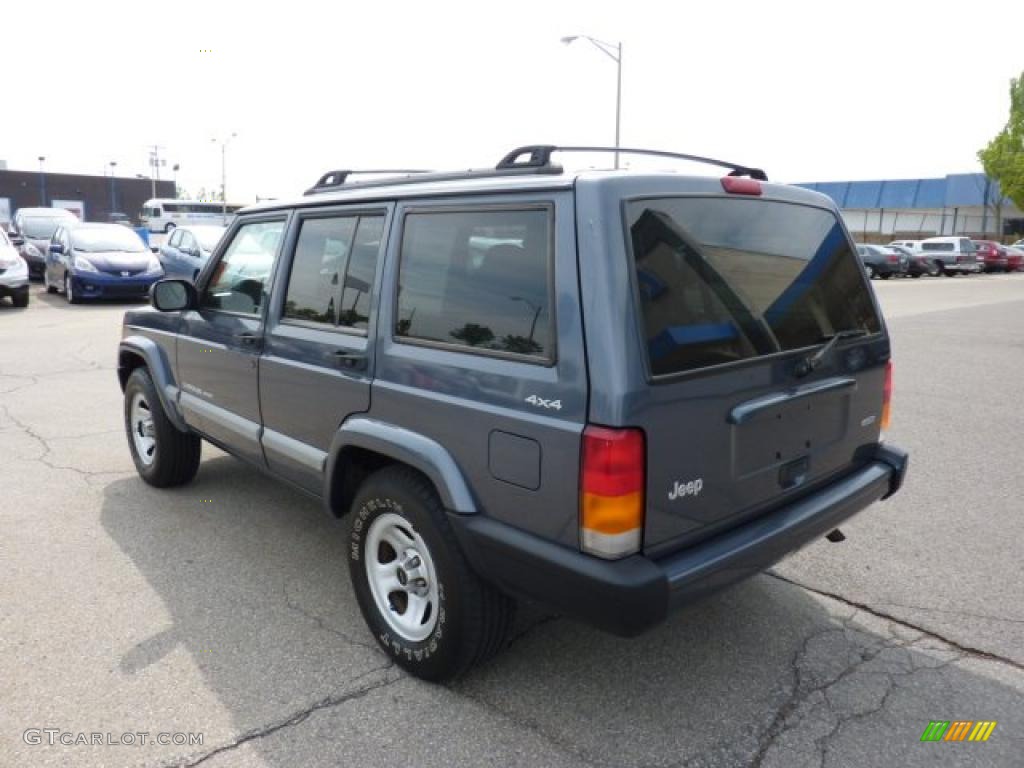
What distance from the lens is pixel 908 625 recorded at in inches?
137

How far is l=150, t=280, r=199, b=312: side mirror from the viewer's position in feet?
14.2

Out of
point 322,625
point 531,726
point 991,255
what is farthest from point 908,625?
point 991,255

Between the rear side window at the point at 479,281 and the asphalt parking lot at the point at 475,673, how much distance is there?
1.32 metres

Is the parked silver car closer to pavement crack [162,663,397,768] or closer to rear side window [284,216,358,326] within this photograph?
rear side window [284,216,358,326]

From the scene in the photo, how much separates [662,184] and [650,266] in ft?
1.05

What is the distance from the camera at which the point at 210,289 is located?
4445mm

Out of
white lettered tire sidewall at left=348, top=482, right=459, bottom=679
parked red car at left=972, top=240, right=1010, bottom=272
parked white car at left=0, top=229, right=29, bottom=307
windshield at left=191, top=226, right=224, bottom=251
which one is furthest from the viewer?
parked red car at left=972, top=240, right=1010, bottom=272

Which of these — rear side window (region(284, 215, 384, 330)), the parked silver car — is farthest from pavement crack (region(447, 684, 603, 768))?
the parked silver car

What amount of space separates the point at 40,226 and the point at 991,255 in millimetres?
40573

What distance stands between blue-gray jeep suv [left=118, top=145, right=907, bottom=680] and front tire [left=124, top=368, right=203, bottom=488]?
1551 millimetres

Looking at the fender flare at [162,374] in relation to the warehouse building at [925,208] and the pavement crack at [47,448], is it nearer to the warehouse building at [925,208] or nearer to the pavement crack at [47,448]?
the pavement crack at [47,448]

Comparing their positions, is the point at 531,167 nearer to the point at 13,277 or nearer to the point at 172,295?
the point at 172,295

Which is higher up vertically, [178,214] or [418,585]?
[178,214]

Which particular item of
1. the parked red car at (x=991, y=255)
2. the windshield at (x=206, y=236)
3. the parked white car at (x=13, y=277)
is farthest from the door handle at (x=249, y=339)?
the parked red car at (x=991, y=255)
